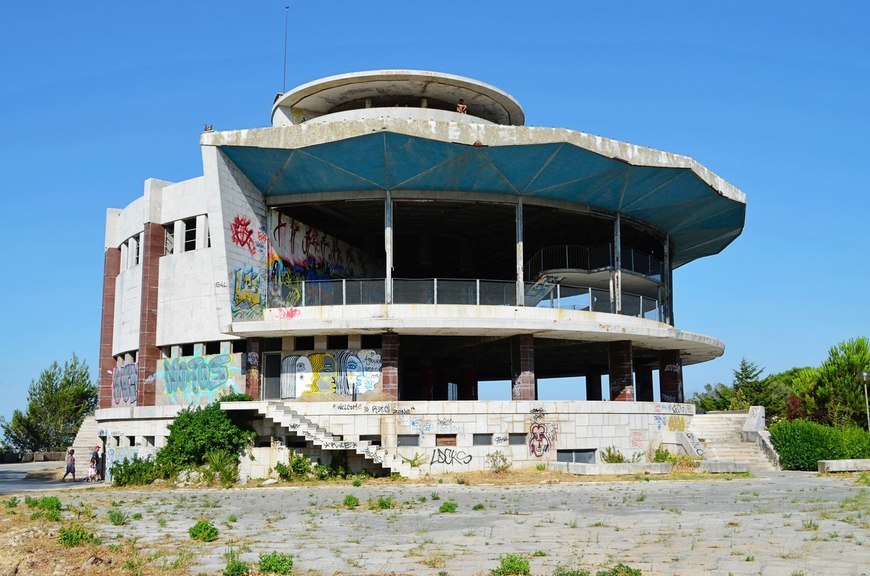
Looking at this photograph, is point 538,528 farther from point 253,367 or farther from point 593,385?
point 593,385

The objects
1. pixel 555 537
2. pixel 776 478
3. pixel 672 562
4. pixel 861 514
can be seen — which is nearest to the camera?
pixel 672 562

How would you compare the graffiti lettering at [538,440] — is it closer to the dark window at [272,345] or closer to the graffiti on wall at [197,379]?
the dark window at [272,345]

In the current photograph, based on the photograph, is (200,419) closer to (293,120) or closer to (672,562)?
(293,120)

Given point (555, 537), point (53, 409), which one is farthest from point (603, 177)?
point (53, 409)

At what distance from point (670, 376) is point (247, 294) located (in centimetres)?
2132

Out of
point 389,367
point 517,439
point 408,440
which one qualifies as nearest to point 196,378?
point 389,367

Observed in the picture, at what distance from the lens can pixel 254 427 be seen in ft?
106

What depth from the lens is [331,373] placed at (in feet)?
112

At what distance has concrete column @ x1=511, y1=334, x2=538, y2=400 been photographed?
33875mm

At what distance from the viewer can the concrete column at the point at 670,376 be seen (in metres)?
42.0

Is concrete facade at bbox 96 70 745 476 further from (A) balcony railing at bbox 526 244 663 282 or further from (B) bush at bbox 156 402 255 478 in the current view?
(B) bush at bbox 156 402 255 478

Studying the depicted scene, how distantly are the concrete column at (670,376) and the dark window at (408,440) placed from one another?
1567 centimetres

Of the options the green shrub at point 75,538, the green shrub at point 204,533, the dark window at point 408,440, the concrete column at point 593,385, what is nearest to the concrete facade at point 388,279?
the dark window at point 408,440

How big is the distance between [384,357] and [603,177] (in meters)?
11.7
